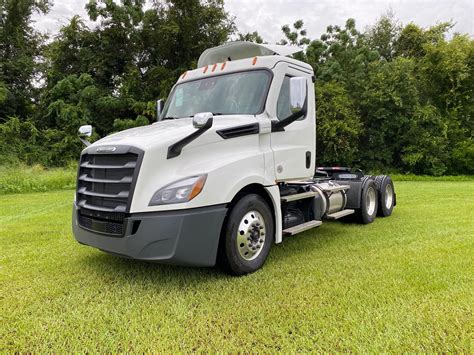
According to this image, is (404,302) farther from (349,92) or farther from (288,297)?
(349,92)

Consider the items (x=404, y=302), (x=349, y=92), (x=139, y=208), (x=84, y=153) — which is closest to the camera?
(x=404, y=302)

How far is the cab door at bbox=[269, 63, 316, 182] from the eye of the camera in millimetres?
4242

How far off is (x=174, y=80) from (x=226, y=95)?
1712 centimetres

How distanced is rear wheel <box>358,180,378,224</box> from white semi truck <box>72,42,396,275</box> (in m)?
1.63

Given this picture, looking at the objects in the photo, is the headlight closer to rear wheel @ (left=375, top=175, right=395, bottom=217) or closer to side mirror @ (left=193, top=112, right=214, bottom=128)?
side mirror @ (left=193, top=112, right=214, bottom=128)

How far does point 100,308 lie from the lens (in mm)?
2947

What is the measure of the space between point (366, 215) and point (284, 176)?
9.26ft

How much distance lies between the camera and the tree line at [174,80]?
20172 mm

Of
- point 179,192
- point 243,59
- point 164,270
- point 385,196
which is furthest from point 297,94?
point 385,196

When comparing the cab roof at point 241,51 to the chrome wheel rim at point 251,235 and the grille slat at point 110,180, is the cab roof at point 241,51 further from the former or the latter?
the grille slat at point 110,180

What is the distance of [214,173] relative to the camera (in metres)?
3.32

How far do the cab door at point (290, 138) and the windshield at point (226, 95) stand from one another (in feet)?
0.64

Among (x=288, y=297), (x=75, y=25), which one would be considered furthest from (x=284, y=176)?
(x=75, y=25)

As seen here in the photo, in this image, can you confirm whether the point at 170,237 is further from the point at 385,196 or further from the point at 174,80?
the point at 174,80
